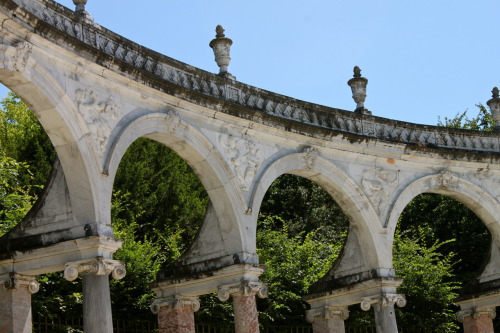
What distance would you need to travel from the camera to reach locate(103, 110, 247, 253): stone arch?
55.1 feet

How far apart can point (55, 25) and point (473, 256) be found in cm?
2111

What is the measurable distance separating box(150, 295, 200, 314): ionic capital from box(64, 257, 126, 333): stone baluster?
358 cm

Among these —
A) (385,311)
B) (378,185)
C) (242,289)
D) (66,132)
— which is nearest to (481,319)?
(385,311)

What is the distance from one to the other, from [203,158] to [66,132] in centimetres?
352

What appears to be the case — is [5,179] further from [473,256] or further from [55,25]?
[473,256]

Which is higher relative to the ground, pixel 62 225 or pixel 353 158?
pixel 353 158

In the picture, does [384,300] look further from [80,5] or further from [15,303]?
[80,5]

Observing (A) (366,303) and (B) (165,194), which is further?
(B) (165,194)

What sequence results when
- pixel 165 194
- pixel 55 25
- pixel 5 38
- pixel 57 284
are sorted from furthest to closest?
pixel 165 194 → pixel 57 284 → pixel 55 25 → pixel 5 38

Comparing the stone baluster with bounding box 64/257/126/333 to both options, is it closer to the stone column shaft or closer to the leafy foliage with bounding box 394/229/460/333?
the stone column shaft

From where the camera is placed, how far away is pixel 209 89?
1841 cm

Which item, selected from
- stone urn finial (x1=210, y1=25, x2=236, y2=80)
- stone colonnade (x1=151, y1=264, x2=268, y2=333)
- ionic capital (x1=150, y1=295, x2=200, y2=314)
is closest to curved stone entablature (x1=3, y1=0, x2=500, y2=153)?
stone urn finial (x1=210, y1=25, x2=236, y2=80)

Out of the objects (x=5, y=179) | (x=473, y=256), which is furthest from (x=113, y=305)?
(x=473, y=256)

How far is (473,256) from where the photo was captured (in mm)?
32250
